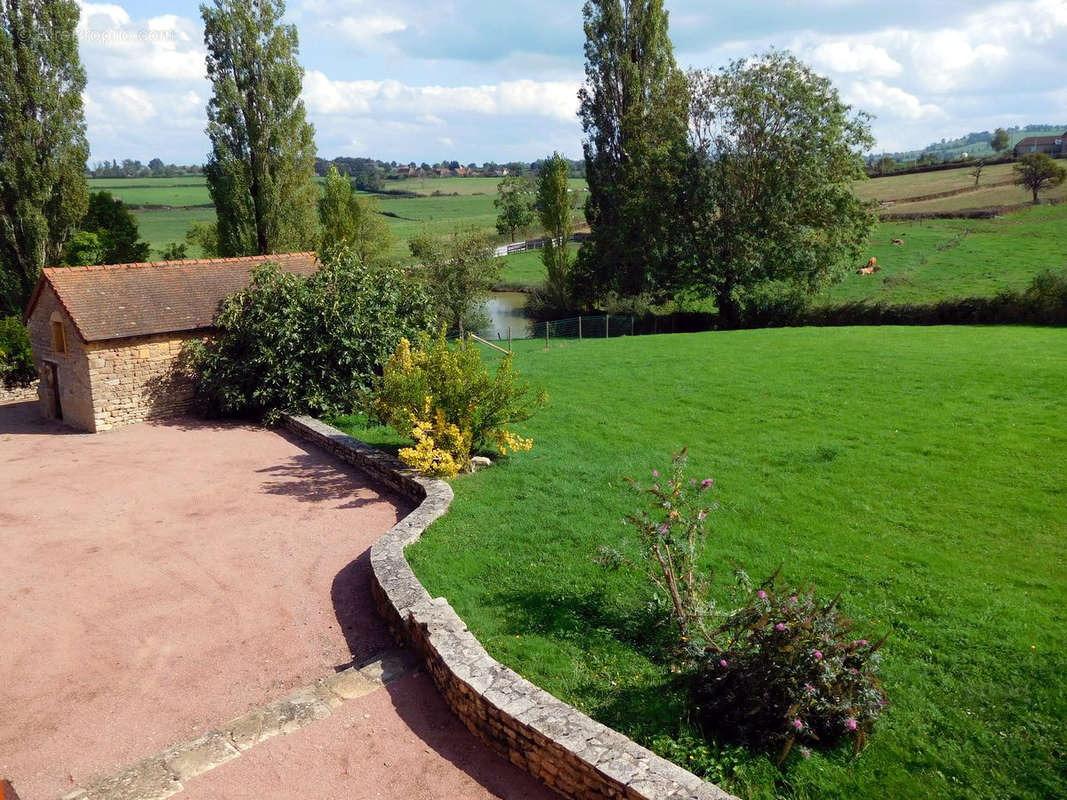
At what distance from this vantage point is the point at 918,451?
1221cm

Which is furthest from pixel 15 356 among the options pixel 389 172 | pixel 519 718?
pixel 389 172

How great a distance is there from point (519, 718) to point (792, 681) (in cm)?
217

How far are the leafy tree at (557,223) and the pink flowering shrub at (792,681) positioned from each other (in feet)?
118

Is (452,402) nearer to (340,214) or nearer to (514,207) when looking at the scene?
(340,214)

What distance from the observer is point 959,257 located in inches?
1619

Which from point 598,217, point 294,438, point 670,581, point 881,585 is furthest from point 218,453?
point 598,217

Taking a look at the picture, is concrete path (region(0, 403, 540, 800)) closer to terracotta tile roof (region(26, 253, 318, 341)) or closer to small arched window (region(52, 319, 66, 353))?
terracotta tile roof (region(26, 253, 318, 341))

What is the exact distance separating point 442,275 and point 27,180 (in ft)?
55.5

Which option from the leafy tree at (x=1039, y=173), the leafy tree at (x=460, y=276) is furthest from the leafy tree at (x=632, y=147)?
the leafy tree at (x=1039, y=173)

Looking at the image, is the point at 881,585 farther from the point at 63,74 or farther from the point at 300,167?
the point at 63,74

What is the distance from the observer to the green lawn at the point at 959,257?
35.2 metres

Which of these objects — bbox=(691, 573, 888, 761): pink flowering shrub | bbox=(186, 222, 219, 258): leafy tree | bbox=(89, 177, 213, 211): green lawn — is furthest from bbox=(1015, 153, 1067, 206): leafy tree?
bbox=(89, 177, 213, 211): green lawn

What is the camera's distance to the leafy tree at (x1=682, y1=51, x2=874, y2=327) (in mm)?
30391

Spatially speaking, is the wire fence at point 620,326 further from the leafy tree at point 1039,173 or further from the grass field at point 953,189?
the leafy tree at point 1039,173
